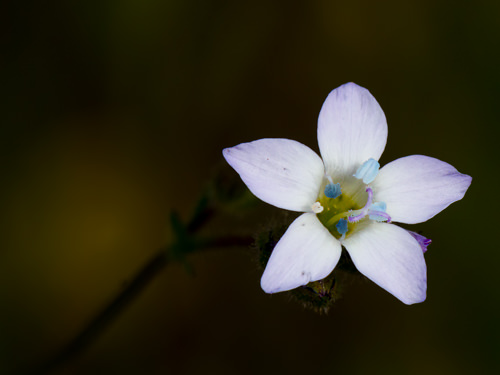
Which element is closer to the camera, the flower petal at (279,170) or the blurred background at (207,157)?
the flower petal at (279,170)

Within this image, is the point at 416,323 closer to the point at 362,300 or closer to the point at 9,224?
the point at 362,300

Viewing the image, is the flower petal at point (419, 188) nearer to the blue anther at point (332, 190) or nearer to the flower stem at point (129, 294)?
the blue anther at point (332, 190)

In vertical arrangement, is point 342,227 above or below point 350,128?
below

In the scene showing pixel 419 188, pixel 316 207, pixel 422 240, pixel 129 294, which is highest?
pixel 316 207

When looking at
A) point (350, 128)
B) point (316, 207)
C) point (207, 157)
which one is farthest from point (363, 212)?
point (207, 157)

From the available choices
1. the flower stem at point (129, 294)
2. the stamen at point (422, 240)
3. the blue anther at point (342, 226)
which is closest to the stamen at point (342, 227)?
the blue anther at point (342, 226)

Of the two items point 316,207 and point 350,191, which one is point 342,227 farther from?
point 350,191

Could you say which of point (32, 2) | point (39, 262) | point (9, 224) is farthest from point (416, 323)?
point (32, 2)
